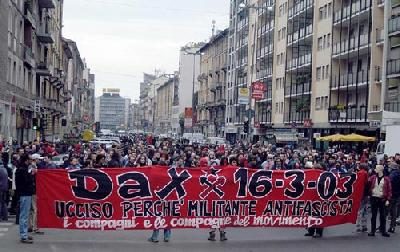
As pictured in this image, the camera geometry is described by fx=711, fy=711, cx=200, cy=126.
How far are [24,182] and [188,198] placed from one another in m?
3.39

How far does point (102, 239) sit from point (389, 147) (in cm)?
2062

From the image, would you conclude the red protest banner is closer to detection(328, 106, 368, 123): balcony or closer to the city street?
the city street

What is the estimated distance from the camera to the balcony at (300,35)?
2662 inches

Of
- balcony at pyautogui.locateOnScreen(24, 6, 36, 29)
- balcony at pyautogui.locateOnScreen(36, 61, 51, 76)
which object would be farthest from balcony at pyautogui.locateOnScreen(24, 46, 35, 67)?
balcony at pyautogui.locateOnScreen(36, 61, 51, 76)

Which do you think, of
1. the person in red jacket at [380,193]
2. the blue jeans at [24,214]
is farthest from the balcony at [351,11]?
the blue jeans at [24,214]

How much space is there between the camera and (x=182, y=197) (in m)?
15.0

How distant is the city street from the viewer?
13664mm

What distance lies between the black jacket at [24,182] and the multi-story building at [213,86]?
89895mm

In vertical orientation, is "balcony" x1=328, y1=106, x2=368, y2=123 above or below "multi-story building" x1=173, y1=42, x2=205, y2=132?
below

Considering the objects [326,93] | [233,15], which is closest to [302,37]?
[326,93]

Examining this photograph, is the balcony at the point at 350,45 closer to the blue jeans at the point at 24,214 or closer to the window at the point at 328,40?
the window at the point at 328,40

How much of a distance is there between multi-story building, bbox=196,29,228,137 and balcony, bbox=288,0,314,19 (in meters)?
31.8

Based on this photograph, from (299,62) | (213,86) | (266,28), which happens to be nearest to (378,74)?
(299,62)

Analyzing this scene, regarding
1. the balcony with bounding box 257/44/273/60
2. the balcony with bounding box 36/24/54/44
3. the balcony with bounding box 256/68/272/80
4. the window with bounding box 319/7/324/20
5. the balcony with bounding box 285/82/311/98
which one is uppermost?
the window with bounding box 319/7/324/20
